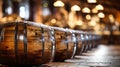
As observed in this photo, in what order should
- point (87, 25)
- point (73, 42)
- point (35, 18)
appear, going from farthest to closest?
point (87, 25), point (35, 18), point (73, 42)

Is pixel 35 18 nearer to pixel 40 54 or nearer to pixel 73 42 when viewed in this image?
pixel 73 42

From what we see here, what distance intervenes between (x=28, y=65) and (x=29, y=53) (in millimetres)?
445

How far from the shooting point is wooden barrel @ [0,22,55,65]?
736cm

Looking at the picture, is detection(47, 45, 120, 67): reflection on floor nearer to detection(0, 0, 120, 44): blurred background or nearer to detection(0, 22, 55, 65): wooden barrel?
detection(0, 22, 55, 65): wooden barrel

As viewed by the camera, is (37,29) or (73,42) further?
(73,42)

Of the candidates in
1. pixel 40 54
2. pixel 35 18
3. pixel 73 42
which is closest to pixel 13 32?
pixel 40 54

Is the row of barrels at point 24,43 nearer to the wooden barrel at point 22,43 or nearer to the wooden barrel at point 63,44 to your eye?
the wooden barrel at point 22,43

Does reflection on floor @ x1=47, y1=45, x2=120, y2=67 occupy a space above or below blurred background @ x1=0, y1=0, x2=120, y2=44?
below

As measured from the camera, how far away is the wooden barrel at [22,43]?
7.36 m

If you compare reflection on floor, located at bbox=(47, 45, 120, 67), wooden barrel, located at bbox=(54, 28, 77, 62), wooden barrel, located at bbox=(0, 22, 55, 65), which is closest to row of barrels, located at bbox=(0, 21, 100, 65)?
wooden barrel, located at bbox=(0, 22, 55, 65)

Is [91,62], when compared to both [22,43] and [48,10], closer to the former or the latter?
[22,43]

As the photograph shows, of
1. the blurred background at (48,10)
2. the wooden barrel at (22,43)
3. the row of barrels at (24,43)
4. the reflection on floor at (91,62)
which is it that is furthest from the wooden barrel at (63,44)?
the blurred background at (48,10)

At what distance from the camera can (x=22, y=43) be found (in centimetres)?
735

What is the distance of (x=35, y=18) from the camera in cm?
2625
